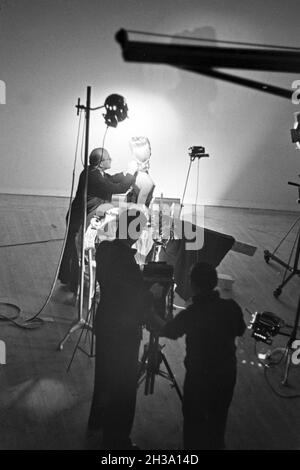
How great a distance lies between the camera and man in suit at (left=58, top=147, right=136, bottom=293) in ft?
16.4

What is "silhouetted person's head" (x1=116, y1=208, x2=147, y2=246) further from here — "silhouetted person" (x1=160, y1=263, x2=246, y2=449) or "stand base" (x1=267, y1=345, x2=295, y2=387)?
"stand base" (x1=267, y1=345, x2=295, y2=387)

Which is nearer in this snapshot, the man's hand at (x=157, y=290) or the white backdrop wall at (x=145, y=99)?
the man's hand at (x=157, y=290)

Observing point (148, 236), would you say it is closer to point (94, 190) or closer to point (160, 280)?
point (94, 190)

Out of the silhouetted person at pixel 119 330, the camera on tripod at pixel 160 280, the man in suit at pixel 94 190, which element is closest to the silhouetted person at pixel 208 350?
the silhouetted person at pixel 119 330

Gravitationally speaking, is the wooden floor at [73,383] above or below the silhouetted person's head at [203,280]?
below

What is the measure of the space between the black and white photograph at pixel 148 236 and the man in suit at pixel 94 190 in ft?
0.06

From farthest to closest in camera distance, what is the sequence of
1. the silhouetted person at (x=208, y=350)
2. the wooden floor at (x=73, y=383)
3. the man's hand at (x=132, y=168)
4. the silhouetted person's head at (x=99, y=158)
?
the man's hand at (x=132, y=168) < the silhouetted person's head at (x=99, y=158) < the wooden floor at (x=73, y=383) < the silhouetted person at (x=208, y=350)

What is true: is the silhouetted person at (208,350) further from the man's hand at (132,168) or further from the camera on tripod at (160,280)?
the man's hand at (132,168)

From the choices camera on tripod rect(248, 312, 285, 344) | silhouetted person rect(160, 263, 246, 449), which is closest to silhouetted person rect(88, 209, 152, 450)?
silhouetted person rect(160, 263, 246, 449)

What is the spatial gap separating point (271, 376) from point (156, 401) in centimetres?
101

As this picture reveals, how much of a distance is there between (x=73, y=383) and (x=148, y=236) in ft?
5.64

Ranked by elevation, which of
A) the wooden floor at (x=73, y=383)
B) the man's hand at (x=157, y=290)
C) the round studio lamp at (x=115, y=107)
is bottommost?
the wooden floor at (x=73, y=383)

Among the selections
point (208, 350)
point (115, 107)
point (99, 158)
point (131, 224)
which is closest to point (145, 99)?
point (99, 158)

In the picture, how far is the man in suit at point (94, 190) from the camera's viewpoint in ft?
16.4
